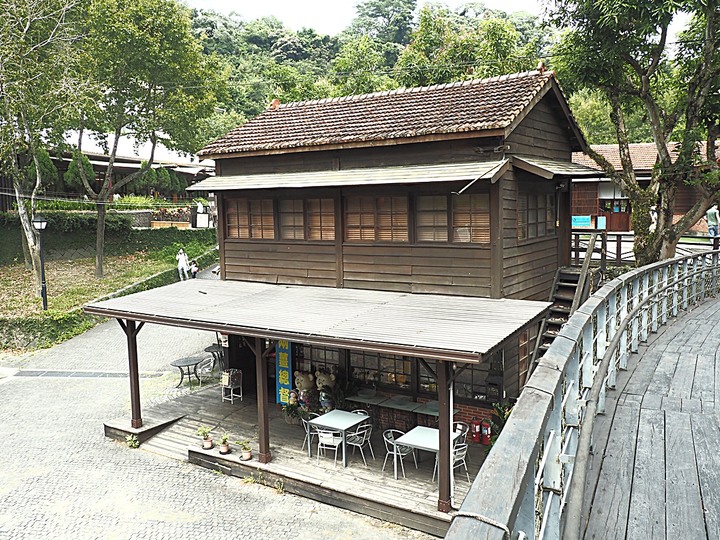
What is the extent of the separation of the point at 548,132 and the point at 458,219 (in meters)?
3.74

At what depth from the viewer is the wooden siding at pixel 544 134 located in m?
12.5

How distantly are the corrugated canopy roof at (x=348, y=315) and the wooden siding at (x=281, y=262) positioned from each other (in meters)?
0.27

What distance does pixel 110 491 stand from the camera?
1130 centimetres

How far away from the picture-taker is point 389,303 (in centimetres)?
1209

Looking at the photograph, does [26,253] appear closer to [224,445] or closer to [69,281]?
[69,281]

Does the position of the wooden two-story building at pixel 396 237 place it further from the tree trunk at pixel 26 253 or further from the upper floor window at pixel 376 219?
the tree trunk at pixel 26 253

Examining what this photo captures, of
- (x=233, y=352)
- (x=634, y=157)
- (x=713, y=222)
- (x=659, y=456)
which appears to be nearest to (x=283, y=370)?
(x=233, y=352)

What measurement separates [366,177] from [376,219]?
1.05m

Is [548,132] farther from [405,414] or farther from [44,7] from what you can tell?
[44,7]

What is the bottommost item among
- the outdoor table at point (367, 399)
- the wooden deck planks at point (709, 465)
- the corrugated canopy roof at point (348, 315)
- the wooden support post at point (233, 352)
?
the outdoor table at point (367, 399)

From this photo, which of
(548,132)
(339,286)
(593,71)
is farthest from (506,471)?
(593,71)

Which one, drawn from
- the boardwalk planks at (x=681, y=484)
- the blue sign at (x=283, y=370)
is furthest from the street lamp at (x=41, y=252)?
the boardwalk planks at (x=681, y=484)

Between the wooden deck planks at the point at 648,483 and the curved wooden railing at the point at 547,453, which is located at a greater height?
the curved wooden railing at the point at 547,453

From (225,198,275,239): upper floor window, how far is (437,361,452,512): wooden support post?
6794mm
